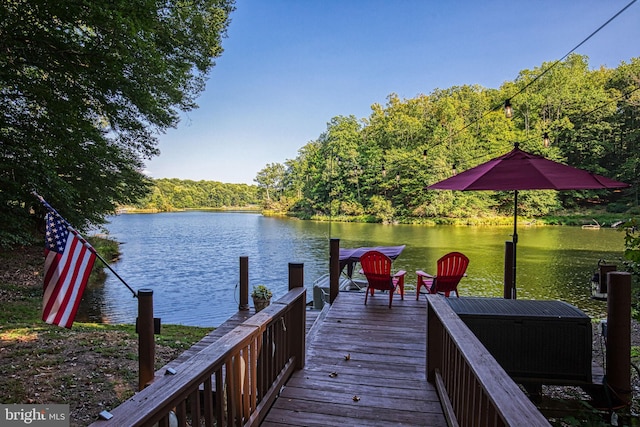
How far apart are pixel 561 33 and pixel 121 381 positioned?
135 ft

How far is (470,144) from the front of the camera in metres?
39.8

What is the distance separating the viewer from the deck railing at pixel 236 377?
1073 millimetres

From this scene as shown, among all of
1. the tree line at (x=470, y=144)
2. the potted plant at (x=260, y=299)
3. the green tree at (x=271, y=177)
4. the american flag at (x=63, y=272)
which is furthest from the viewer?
the green tree at (x=271, y=177)

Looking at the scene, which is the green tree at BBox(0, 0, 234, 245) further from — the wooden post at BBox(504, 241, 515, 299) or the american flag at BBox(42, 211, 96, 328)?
the wooden post at BBox(504, 241, 515, 299)

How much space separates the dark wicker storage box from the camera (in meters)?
2.67

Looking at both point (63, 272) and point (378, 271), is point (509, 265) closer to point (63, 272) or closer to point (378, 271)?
point (378, 271)

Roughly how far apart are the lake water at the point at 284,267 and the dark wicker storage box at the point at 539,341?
7018 millimetres

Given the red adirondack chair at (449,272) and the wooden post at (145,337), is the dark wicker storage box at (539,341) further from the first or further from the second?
the wooden post at (145,337)

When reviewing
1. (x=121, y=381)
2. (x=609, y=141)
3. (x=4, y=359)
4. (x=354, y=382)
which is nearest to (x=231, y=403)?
(x=354, y=382)

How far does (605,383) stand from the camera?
2701 millimetres

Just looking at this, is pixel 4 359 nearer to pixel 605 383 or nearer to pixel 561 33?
pixel 605 383


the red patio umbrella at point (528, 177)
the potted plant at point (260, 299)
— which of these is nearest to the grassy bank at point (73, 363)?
the potted plant at point (260, 299)

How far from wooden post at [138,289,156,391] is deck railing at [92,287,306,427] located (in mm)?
1266

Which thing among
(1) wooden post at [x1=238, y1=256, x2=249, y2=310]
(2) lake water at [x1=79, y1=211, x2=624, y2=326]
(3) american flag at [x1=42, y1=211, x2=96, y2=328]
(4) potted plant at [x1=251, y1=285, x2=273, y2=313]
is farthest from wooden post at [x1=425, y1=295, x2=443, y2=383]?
(2) lake water at [x1=79, y1=211, x2=624, y2=326]
